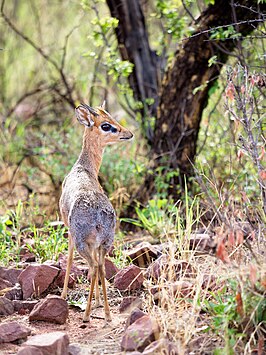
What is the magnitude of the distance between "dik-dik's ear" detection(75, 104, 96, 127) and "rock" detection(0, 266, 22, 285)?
1.32 metres

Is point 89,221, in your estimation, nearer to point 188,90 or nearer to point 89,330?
point 89,330

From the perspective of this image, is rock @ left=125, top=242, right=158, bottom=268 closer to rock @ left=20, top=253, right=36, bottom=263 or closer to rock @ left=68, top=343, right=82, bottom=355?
rock @ left=20, top=253, right=36, bottom=263

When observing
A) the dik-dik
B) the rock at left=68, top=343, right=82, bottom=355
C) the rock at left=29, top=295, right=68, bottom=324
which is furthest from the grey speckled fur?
the rock at left=68, top=343, right=82, bottom=355

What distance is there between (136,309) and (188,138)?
10.9ft

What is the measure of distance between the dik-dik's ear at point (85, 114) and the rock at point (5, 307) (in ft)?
5.48

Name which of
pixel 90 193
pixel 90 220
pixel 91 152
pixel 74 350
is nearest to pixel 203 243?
pixel 91 152

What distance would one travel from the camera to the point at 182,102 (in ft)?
23.3

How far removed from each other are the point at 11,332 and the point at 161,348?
3.06ft

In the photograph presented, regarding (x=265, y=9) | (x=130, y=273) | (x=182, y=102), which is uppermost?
(x=265, y=9)

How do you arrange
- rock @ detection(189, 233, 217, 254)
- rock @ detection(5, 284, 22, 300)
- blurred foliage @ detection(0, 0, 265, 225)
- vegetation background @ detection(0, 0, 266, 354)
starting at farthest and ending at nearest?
blurred foliage @ detection(0, 0, 265, 225) → vegetation background @ detection(0, 0, 266, 354) → rock @ detection(189, 233, 217, 254) → rock @ detection(5, 284, 22, 300)

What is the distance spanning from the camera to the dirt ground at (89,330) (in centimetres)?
405

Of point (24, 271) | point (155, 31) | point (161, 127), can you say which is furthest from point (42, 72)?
point (24, 271)

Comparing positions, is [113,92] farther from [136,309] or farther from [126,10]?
[136,309]

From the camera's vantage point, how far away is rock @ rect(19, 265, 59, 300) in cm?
497
